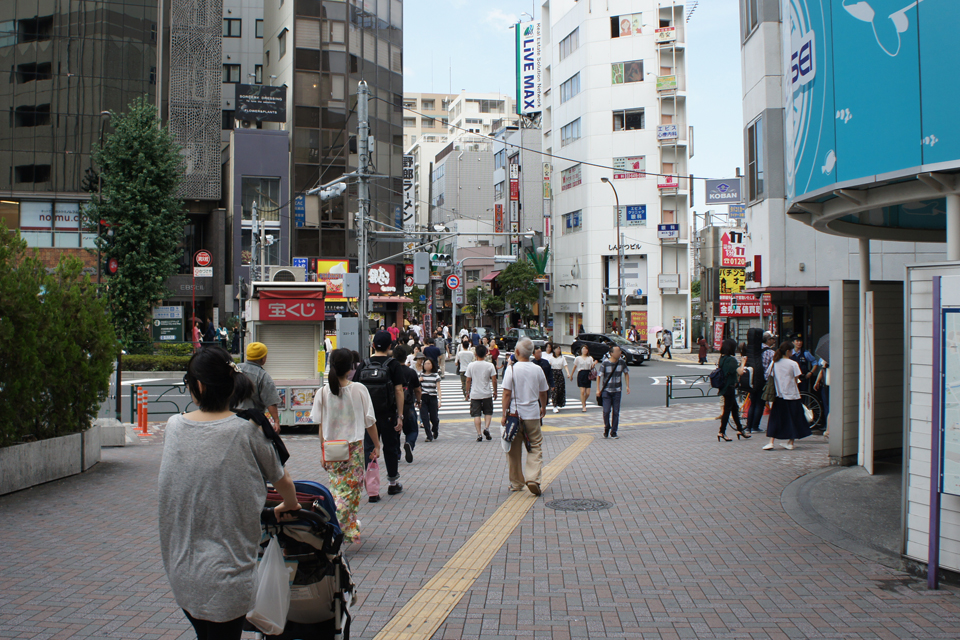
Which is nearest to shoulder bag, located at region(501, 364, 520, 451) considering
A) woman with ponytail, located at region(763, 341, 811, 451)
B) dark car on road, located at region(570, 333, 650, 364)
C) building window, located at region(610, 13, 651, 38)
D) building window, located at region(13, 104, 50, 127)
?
woman with ponytail, located at region(763, 341, 811, 451)

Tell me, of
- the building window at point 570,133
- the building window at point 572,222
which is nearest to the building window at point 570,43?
the building window at point 570,133

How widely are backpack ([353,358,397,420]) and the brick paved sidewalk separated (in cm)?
107

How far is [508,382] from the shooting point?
9.01 m

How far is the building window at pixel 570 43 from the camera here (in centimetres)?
5719

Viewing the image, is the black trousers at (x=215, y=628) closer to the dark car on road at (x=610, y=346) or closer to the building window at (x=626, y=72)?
the dark car on road at (x=610, y=346)

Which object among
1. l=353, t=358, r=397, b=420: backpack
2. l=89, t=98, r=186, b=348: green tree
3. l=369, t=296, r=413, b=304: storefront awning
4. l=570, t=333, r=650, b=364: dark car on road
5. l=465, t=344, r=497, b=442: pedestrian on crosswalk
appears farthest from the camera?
l=369, t=296, r=413, b=304: storefront awning

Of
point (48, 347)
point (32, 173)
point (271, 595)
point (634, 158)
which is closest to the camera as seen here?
point (271, 595)

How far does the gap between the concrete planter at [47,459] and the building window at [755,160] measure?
18228mm

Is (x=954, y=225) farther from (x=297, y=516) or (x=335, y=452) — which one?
(x=297, y=516)

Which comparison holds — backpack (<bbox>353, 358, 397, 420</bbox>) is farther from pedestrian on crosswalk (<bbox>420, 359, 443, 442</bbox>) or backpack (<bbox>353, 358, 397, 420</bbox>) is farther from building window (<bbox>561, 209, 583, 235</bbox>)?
building window (<bbox>561, 209, 583, 235</bbox>)

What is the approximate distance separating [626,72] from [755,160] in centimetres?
3549

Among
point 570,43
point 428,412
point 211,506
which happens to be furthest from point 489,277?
point 211,506

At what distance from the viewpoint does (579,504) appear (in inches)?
335

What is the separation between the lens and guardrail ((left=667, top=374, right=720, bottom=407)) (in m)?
20.5
